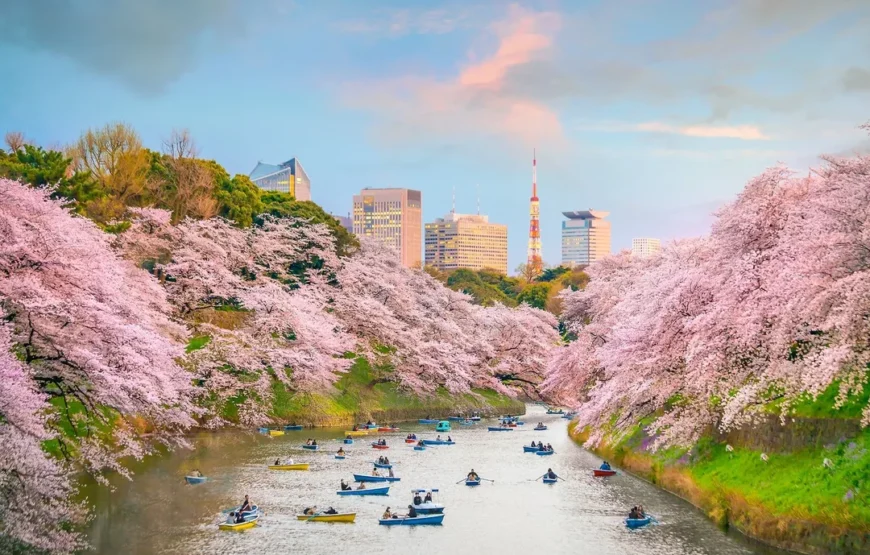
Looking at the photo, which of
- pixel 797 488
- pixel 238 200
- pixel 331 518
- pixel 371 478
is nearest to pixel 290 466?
pixel 371 478

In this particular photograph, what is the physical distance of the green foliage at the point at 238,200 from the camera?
8100 cm

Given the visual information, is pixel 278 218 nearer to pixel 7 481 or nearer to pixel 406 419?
pixel 406 419

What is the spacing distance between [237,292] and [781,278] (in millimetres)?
43009

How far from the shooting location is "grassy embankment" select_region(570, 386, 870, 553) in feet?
82.5

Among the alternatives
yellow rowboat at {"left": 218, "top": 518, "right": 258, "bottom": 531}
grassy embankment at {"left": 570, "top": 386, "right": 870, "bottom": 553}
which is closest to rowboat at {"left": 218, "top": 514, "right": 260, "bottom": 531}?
yellow rowboat at {"left": 218, "top": 518, "right": 258, "bottom": 531}

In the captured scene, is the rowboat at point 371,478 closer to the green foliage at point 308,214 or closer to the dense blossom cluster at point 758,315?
the dense blossom cluster at point 758,315

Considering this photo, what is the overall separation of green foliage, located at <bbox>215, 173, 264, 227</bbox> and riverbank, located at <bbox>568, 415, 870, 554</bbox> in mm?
53275

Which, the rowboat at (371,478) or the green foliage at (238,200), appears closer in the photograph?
the rowboat at (371,478)

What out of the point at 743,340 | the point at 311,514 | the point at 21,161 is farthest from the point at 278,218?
the point at 743,340

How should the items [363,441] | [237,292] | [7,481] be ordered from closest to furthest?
1. [7,481]
2. [363,441]
3. [237,292]

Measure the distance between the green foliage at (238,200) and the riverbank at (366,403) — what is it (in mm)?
18384

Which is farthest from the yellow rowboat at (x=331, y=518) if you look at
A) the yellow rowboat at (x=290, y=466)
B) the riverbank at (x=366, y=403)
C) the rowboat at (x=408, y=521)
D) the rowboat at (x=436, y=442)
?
the riverbank at (x=366, y=403)

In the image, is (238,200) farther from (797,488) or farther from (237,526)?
(797,488)

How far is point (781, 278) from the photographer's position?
28.4 meters
